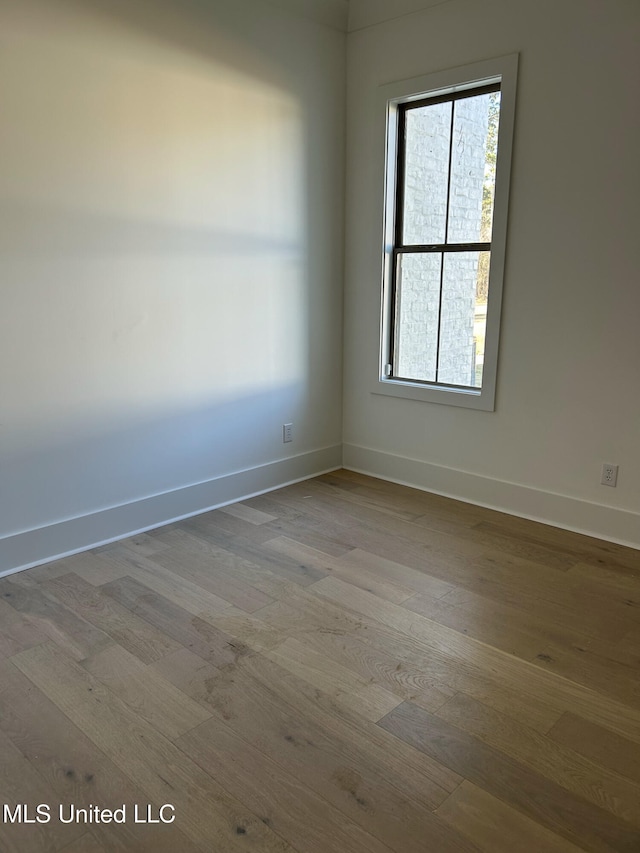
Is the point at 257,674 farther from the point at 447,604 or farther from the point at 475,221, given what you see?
the point at 475,221

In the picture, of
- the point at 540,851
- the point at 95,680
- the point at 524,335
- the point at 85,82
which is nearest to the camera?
the point at 540,851

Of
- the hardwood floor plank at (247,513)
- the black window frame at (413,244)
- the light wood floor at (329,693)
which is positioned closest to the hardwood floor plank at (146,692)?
the light wood floor at (329,693)

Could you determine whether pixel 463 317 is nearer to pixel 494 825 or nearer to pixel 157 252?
pixel 157 252

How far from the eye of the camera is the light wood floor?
1.54 m

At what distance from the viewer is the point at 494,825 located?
1.53 meters

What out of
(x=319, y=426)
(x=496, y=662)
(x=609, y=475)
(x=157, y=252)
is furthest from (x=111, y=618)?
(x=609, y=475)

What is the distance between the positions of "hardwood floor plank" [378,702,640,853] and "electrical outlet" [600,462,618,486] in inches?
66.3

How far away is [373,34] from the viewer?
3574mm

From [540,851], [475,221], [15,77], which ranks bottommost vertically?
[540,851]

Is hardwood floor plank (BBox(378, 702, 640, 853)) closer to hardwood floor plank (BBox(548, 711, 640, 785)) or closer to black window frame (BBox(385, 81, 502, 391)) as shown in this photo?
hardwood floor plank (BBox(548, 711, 640, 785))

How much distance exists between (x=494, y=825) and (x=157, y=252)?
2613 millimetres

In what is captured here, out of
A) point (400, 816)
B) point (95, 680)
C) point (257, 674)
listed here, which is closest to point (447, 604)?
point (257, 674)

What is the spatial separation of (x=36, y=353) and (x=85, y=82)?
1148 mm

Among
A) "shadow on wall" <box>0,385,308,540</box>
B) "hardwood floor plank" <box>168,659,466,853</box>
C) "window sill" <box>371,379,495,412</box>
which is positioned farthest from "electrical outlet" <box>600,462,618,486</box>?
"hardwood floor plank" <box>168,659,466,853</box>
